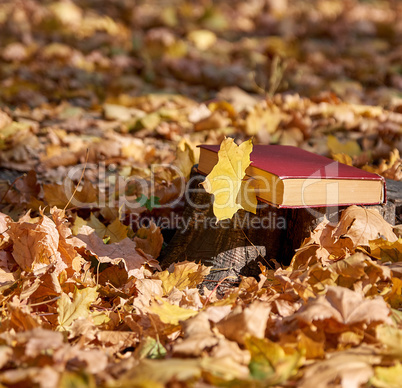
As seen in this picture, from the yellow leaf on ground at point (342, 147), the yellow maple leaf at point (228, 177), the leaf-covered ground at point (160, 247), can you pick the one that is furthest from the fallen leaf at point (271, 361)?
the yellow leaf on ground at point (342, 147)

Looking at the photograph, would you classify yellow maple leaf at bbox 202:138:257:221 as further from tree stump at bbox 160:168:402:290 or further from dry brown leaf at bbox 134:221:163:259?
dry brown leaf at bbox 134:221:163:259

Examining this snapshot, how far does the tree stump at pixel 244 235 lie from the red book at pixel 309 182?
0.06 metres

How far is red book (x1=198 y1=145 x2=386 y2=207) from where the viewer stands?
1.19 metres

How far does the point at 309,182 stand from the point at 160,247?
1.85 ft

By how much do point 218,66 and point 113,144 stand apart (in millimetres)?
2892

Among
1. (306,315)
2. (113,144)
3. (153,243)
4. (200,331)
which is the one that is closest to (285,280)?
(306,315)

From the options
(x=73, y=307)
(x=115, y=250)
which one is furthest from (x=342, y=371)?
(x=115, y=250)

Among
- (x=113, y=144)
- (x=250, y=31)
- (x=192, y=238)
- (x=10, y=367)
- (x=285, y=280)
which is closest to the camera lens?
(x=10, y=367)

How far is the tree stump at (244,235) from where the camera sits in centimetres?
133

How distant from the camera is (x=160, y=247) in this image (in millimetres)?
1535

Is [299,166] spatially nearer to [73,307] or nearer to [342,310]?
[342,310]

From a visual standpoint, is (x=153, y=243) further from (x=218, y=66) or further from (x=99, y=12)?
(x=99, y=12)

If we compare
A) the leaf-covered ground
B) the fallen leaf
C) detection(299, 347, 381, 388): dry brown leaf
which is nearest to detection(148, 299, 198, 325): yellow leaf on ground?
the leaf-covered ground

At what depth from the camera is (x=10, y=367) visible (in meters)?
0.88
